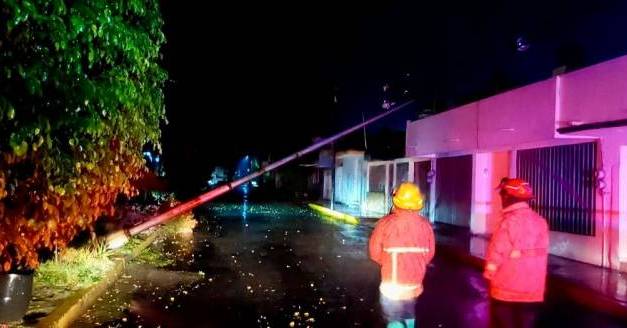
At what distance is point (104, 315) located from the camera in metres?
8.19

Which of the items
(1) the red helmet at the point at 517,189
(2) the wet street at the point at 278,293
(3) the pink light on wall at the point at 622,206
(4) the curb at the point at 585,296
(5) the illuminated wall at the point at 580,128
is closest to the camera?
(1) the red helmet at the point at 517,189

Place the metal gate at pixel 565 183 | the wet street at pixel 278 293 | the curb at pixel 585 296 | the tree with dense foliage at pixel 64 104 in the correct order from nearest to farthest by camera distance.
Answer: the tree with dense foliage at pixel 64 104, the wet street at pixel 278 293, the curb at pixel 585 296, the metal gate at pixel 565 183

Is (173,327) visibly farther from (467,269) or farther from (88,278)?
(467,269)

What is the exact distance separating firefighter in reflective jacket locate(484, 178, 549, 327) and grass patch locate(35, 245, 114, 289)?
640 cm

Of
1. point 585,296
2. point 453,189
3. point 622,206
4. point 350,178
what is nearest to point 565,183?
point 622,206

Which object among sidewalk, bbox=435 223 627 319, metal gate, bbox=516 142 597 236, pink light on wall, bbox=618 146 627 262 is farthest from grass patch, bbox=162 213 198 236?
pink light on wall, bbox=618 146 627 262

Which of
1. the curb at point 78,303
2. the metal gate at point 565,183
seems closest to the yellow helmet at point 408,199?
the curb at point 78,303

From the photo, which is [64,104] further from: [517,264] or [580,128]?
[580,128]

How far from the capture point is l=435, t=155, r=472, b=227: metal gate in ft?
67.1

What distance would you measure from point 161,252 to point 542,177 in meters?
9.83

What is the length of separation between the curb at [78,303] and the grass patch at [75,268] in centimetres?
12

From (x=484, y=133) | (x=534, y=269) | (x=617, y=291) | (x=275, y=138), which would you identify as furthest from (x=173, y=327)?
(x=275, y=138)

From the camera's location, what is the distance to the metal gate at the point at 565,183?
13.2 m

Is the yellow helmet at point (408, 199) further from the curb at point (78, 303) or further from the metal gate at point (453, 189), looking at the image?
the metal gate at point (453, 189)
